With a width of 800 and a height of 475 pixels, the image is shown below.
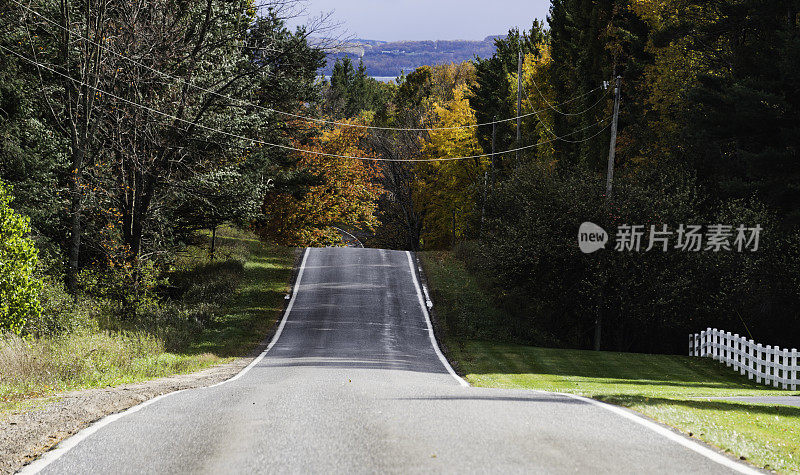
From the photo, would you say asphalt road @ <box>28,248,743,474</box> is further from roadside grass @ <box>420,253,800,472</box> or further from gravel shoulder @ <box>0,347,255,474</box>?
roadside grass @ <box>420,253,800,472</box>

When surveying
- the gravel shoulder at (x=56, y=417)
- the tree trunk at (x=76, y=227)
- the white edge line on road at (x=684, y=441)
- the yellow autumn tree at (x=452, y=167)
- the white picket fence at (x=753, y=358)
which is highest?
the yellow autumn tree at (x=452, y=167)

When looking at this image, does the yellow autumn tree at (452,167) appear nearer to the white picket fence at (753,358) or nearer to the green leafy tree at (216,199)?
the green leafy tree at (216,199)

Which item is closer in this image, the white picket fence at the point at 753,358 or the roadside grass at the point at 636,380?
the roadside grass at the point at 636,380

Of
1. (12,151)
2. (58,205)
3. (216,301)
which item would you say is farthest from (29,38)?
(216,301)

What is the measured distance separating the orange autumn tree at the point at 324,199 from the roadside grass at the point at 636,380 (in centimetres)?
1004

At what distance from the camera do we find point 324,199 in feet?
157

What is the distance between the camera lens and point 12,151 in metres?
23.8

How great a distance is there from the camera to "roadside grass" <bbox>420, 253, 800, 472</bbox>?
8.02 metres

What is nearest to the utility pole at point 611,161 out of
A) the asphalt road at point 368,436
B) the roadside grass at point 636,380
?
the roadside grass at point 636,380

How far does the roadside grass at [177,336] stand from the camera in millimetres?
13602

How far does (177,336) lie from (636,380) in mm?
14664

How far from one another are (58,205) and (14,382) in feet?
49.8

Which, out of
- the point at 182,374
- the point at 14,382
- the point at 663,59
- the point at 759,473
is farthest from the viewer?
the point at 663,59

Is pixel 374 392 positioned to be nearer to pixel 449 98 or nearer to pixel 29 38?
pixel 29 38
